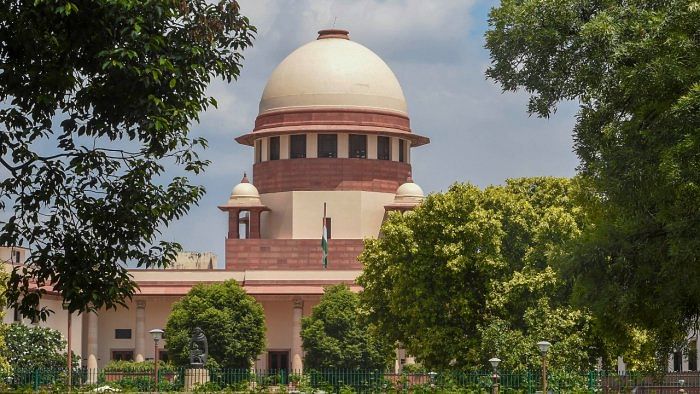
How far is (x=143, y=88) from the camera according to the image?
1069 inches

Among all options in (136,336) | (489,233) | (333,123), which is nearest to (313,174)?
(333,123)

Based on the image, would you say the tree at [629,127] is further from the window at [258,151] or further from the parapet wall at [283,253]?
the window at [258,151]

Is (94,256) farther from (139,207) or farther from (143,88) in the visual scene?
(143,88)

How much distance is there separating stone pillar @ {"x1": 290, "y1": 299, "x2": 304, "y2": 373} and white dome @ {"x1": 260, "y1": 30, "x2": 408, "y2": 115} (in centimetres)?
1334

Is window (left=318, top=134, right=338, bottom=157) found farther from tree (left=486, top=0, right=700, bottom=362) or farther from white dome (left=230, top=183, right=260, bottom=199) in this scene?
tree (left=486, top=0, right=700, bottom=362)

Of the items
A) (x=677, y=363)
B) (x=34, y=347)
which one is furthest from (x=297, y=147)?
(x=677, y=363)

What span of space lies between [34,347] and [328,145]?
2874 centimetres

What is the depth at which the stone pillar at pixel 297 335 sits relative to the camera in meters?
92.6

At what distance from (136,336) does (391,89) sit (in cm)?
2273

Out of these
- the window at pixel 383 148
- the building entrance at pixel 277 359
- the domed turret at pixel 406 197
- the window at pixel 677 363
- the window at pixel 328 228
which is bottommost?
the window at pixel 677 363

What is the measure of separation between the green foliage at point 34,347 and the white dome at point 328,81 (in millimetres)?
27210

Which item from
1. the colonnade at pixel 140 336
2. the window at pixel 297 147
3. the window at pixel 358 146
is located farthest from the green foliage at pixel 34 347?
the window at pixel 358 146

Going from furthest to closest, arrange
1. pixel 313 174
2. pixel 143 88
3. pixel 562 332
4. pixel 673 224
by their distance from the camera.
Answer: pixel 313 174, pixel 562 332, pixel 673 224, pixel 143 88

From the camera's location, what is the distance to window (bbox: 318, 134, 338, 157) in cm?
10119
